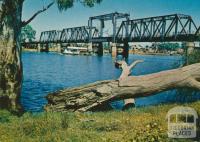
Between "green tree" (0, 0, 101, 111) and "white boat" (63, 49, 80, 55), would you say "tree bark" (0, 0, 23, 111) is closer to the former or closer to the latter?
"green tree" (0, 0, 101, 111)

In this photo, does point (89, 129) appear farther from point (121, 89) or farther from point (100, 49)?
point (100, 49)

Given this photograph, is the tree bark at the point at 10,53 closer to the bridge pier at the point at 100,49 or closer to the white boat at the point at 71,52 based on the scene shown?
the bridge pier at the point at 100,49

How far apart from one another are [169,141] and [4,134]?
4.81m

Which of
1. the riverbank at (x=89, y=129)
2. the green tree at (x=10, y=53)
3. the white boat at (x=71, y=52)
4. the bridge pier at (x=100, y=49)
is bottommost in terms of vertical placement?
the white boat at (x=71, y=52)

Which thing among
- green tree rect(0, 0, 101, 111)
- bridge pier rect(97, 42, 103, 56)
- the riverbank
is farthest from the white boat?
the riverbank

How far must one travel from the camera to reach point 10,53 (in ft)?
58.1

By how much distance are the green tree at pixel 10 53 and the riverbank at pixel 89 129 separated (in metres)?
3.14

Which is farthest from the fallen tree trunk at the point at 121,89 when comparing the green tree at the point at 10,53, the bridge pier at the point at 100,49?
the bridge pier at the point at 100,49

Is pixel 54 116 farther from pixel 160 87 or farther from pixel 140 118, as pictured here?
pixel 160 87

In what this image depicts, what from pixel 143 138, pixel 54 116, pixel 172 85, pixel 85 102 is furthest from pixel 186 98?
pixel 143 138

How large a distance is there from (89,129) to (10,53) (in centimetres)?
715

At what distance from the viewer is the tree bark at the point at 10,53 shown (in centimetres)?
1766

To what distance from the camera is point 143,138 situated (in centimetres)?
880

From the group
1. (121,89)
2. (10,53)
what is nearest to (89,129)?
(121,89)
